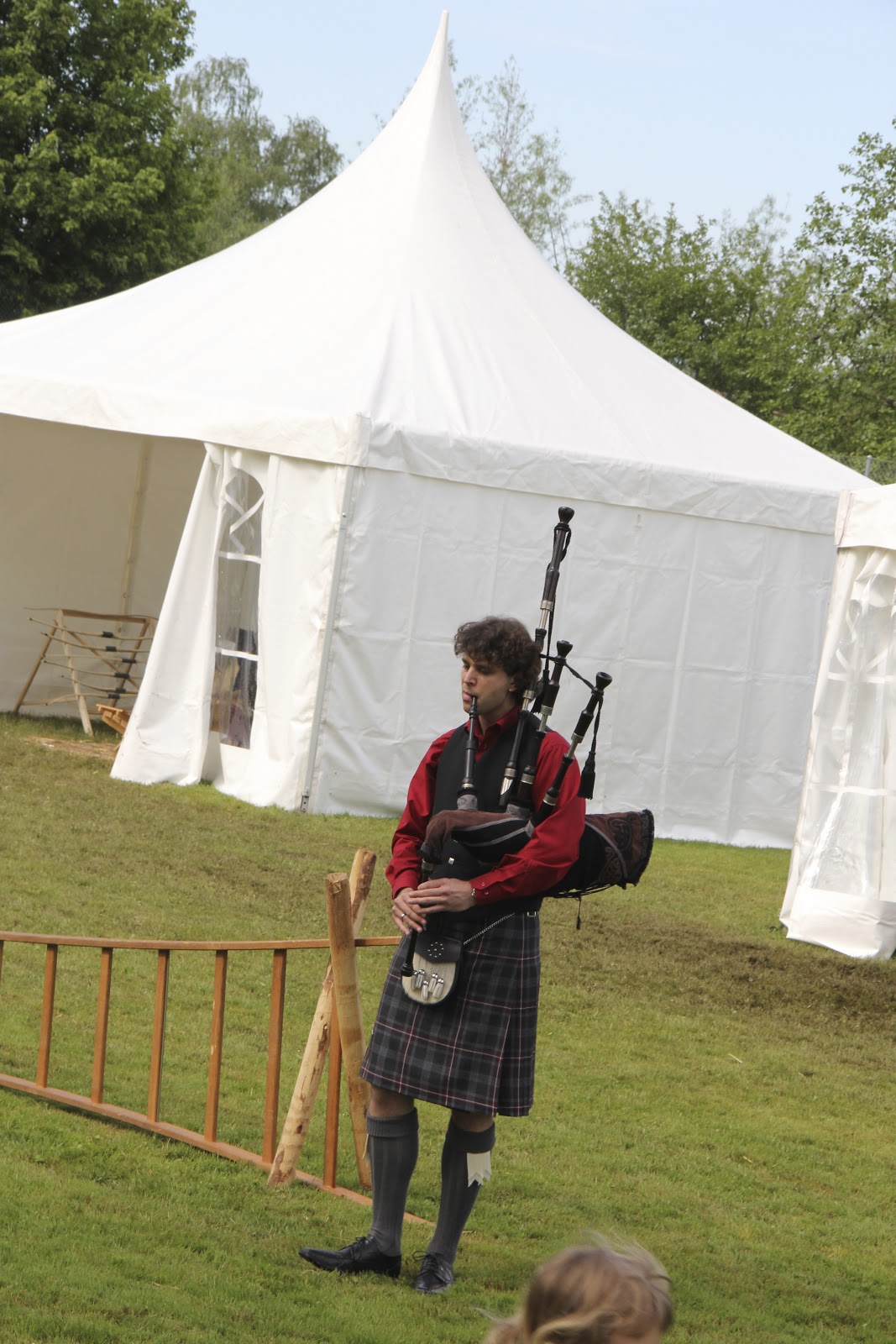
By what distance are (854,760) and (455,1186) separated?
498cm

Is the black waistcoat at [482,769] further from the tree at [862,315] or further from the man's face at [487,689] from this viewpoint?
Result: the tree at [862,315]

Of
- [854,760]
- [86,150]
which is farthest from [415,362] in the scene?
[86,150]

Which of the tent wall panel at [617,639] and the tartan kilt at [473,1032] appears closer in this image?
the tartan kilt at [473,1032]

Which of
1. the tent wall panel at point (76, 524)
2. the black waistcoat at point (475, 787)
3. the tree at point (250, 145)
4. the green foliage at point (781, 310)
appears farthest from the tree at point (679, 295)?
the black waistcoat at point (475, 787)

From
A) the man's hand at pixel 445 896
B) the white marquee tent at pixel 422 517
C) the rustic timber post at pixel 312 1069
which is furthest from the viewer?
the white marquee tent at pixel 422 517

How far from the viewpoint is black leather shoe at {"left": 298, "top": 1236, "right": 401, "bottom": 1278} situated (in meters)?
3.54

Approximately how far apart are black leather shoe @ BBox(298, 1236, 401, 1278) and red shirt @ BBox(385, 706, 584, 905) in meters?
0.79

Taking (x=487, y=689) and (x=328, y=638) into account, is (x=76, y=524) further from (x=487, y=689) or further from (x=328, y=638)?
(x=487, y=689)

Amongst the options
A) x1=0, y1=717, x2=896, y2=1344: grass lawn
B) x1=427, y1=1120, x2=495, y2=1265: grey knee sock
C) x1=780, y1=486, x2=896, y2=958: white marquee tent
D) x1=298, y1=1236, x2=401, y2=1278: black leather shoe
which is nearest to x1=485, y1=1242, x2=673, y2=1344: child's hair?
x1=0, y1=717, x2=896, y2=1344: grass lawn

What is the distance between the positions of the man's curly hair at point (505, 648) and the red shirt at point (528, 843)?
0.08m

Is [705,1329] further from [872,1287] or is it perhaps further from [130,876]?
[130,876]

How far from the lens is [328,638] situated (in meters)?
9.84

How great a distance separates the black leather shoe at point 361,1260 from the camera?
3.54 m

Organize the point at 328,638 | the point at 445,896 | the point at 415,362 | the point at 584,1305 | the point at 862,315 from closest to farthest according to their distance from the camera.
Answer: the point at 584,1305 → the point at 445,896 → the point at 328,638 → the point at 415,362 → the point at 862,315
